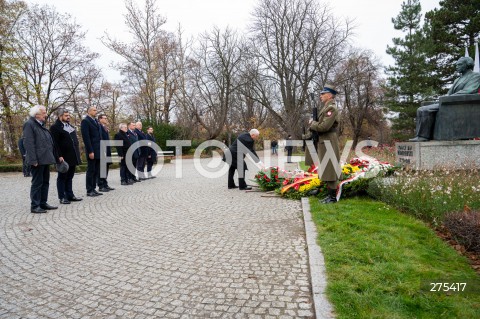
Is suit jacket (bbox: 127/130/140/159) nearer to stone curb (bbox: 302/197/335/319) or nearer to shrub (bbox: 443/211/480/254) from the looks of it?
stone curb (bbox: 302/197/335/319)

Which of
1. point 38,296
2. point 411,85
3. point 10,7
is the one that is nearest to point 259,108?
point 411,85

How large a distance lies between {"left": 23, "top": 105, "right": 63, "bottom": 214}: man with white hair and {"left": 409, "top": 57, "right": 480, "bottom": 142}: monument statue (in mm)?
8960

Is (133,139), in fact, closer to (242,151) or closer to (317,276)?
(242,151)

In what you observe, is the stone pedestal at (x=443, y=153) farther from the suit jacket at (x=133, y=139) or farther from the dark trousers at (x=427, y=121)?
the suit jacket at (x=133, y=139)

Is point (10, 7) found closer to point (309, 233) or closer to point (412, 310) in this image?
point (309, 233)

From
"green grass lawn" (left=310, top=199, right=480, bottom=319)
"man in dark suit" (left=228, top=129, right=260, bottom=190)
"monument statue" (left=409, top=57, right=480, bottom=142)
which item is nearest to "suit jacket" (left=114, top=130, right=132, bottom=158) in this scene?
"man in dark suit" (left=228, top=129, right=260, bottom=190)

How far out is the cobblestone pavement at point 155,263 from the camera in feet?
8.29

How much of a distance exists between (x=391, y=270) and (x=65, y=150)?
726 cm

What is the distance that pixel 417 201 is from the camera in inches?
189

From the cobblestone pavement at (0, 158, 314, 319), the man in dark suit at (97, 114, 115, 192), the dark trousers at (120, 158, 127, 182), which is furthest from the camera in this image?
the dark trousers at (120, 158, 127, 182)

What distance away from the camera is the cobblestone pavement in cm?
253

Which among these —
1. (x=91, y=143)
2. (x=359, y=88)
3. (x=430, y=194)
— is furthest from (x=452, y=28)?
(x=91, y=143)

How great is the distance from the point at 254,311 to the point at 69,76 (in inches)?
1293

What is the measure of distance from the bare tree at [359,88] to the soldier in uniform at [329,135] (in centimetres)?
2597
